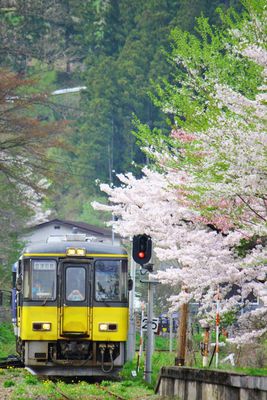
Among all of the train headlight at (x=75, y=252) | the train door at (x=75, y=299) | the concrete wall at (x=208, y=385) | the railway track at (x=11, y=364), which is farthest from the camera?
the railway track at (x=11, y=364)

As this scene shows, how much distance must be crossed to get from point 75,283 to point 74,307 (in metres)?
0.49

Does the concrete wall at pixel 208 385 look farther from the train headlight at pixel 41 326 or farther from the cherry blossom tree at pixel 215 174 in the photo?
the train headlight at pixel 41 326

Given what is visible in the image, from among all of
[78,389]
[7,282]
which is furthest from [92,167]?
[78,389]

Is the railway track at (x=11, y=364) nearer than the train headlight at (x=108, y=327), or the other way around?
the train headlight at (x=108, y=327)

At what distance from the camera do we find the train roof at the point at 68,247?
79.0 feet

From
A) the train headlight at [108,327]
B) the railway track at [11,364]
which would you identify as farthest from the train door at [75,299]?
the railway track at [11,364]

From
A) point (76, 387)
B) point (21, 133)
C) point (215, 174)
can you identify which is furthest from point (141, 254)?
point (21, 133)

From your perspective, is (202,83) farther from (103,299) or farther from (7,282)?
(7,282)

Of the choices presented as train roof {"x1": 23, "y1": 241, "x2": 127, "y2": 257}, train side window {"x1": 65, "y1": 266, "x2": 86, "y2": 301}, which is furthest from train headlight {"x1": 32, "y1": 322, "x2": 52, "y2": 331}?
train roof {"x1": 23, "y1": 241, "x2": 127, "y2": 257}

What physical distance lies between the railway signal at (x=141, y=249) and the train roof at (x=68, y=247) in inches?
49.6

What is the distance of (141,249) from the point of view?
75.1 feet

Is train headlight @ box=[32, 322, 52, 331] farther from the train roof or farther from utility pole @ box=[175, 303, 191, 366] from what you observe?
utility pole @ box=[175, 303, 191, 366]

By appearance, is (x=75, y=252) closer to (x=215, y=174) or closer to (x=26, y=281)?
(x=26, y=281)

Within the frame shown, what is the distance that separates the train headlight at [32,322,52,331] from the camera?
23797mm
